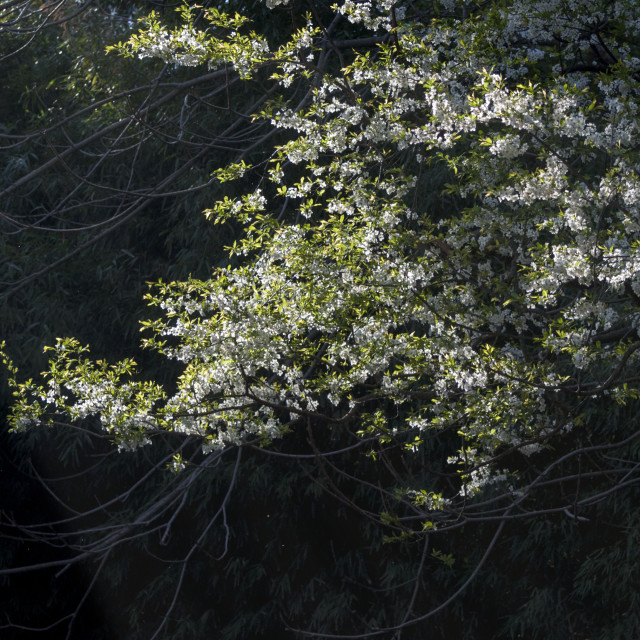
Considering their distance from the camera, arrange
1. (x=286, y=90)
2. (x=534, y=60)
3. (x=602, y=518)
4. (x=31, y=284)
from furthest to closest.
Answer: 1. (x=31, y=284)
2. (x=286, y=90)
3. (x=602, y=518)
4. (x=534, y=60)

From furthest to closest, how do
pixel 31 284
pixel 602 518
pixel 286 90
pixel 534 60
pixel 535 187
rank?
pixel 31 284, pixel 286 90, pixel 602 518, pixel 534 60, pixel 535 187

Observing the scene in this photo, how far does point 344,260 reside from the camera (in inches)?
136

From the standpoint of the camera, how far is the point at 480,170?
3523 millimetres

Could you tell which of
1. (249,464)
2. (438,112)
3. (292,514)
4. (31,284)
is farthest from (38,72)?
(438,112)

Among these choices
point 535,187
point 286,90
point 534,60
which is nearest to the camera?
point 535,187

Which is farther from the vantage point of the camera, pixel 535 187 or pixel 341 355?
pixel 341 355

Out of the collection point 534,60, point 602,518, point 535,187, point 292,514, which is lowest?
point 602,518

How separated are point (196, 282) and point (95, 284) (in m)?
3.80

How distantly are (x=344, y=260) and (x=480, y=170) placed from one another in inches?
25.1

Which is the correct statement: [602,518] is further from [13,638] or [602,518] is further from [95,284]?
[13,638]

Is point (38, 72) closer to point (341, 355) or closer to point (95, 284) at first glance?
point (95, 284)

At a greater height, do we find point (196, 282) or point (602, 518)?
point (196, 282)

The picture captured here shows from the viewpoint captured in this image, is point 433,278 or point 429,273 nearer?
point 429,273

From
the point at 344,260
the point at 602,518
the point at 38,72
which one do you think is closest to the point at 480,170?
the point at 344,260
